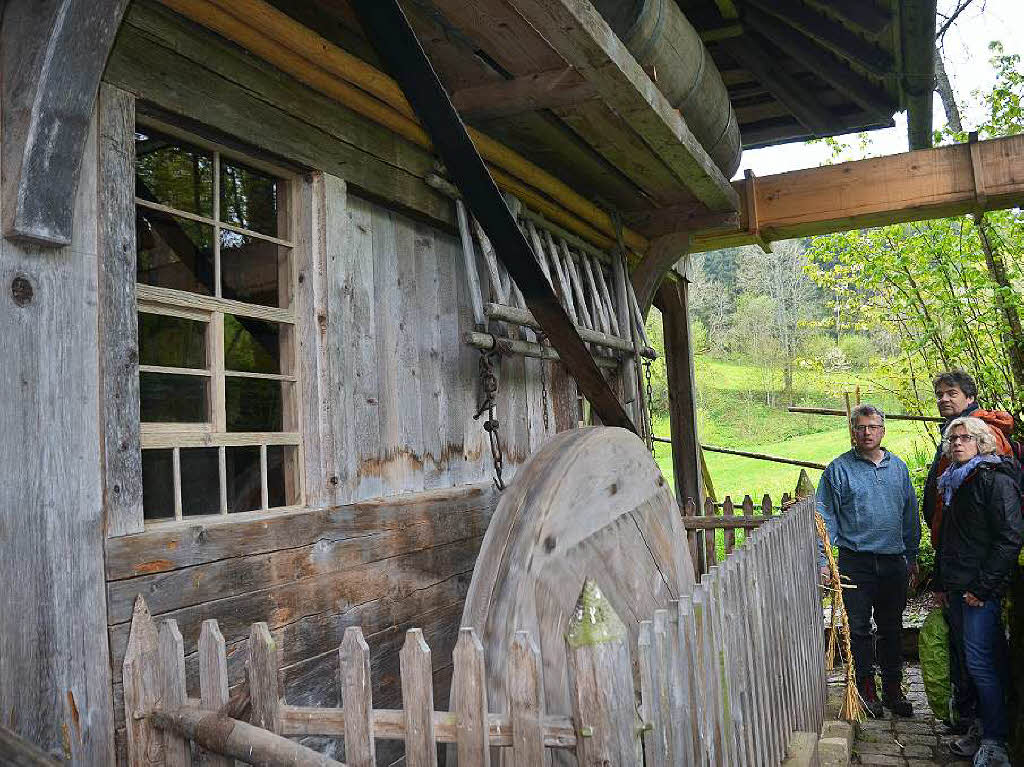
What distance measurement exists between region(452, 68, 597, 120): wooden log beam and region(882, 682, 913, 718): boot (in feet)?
14.0

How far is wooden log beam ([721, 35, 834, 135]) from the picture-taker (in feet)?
17.8

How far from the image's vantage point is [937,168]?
5.16 m

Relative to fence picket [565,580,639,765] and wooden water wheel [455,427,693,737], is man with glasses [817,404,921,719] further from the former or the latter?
fence picket [565,580,639,765]

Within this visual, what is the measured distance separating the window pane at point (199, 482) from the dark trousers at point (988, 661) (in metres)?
3.90

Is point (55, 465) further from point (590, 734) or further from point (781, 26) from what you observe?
point (781, 26)

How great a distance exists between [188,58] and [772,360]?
4108 cm

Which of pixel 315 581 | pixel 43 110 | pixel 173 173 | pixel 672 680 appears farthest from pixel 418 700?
pixel 173 173

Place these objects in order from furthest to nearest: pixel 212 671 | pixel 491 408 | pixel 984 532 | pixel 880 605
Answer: pixel 880 605 < pixel 984 532 < pixel 491 408 < pixel 212 671

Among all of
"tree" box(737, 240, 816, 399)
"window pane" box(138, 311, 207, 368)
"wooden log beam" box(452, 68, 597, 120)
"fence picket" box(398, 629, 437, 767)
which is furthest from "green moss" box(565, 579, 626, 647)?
"tree" box(737, 240, 816, 399)

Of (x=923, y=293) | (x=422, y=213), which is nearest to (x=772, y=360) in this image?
(x=923, y=293)

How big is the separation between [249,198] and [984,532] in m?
3.95

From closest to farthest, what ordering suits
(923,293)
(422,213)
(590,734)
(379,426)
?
(590,734) < (379,426) < (422,213) < (923,293)

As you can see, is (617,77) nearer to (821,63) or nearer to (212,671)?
(212,671)

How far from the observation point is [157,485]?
2424 mm
